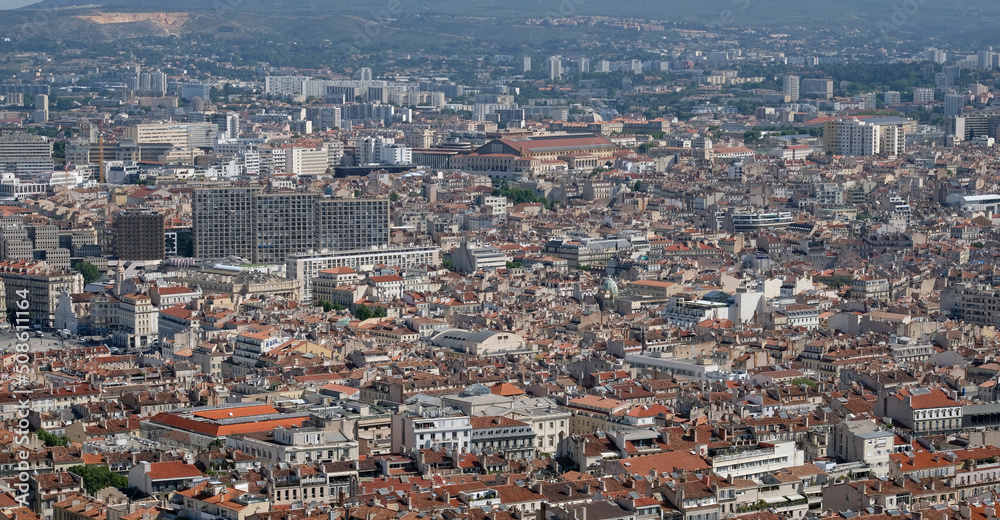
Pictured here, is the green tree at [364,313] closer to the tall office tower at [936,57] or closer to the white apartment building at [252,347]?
the white apartment building at [252,347]

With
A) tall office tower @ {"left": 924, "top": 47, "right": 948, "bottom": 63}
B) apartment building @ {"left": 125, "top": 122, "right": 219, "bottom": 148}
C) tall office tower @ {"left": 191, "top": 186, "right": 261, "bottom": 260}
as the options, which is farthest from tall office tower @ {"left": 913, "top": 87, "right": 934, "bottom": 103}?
tall office tower @ {"left": 191, "top": 186, "right": 261, "bottom": 260}

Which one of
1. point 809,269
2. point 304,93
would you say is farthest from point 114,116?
point 809,269

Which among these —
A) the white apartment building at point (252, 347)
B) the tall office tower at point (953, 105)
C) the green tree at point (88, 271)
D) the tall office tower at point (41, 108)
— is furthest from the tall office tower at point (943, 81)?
the white apartment building at point (252, 347)

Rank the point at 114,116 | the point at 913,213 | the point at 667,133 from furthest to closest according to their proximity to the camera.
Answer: the point at 114,116 → the point at 667,133 → the point at 913,213

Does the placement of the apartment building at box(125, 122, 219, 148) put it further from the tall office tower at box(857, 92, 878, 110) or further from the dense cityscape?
the tall office tower at box(857, 92, 878, 110)

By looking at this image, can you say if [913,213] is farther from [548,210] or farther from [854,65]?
[854,65]

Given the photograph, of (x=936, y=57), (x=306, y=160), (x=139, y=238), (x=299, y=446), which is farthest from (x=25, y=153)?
(x=936, y=57)
